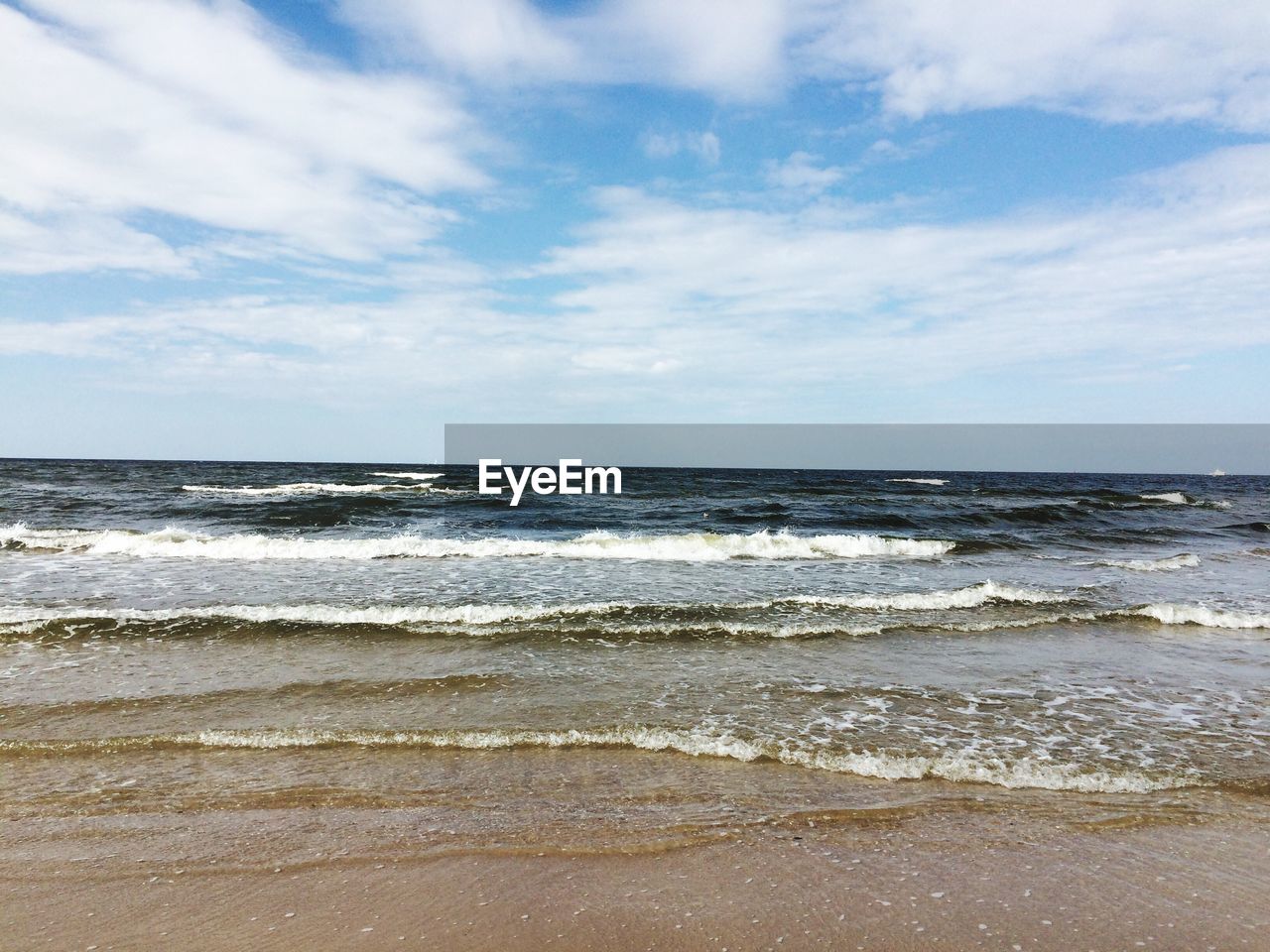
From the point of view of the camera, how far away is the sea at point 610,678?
497 centimetres

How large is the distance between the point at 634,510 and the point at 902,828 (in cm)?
2469

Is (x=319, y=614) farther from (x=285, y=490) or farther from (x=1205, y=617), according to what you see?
(x=285, y=490)

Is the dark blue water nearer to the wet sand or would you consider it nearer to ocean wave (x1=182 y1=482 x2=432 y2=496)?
the wet sand

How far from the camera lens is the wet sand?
3242 millimetres

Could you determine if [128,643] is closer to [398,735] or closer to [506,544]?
[398,735]

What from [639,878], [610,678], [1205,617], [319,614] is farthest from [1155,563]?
[319,614]

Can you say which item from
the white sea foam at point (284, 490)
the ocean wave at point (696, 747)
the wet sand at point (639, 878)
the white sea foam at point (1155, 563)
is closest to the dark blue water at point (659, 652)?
the ocean wave at point (696, 747)

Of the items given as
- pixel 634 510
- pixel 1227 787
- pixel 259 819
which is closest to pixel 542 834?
pixel 259 819

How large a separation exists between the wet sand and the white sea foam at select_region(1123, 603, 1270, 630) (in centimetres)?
723

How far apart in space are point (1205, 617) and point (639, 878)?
1133 cm

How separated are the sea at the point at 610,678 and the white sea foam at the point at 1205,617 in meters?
0.04

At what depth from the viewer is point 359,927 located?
3.27 meters

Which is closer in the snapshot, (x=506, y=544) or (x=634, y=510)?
(x=506, y=544)

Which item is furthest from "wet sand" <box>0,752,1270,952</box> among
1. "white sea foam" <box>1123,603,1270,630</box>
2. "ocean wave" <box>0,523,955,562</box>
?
"ocean wave" <box>0,523,955,562</box>
